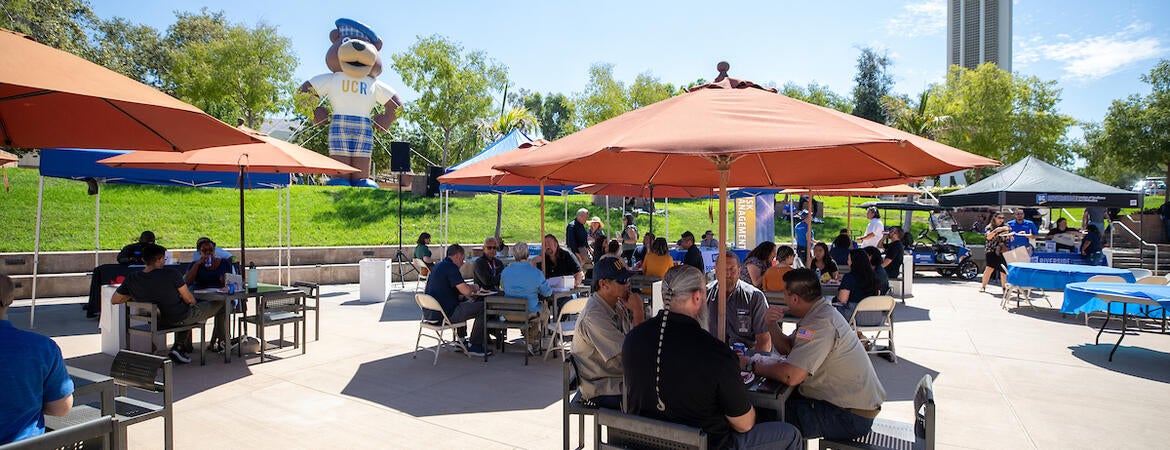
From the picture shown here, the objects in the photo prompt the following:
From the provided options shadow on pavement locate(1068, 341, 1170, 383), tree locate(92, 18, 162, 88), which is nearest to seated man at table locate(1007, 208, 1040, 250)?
shadow on pavement locate(1068, 341, 1170, 383)

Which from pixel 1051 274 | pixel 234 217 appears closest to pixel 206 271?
pixel 234 217

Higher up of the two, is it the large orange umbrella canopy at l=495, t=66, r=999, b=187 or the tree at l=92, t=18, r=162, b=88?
the tree at l=92, t=18, r=162, b=88

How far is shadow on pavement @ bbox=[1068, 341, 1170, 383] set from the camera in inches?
257

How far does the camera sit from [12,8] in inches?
741

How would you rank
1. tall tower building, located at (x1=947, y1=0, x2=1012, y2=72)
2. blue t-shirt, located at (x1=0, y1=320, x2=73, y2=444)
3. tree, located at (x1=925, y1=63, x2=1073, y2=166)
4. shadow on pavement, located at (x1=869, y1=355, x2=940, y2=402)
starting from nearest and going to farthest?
blue t-shirt, located at (x1=0, y1=320, x2=73, y2=444), shadow on pavement, located at (x1=869, y1=355, x2=940, y2=402), tree, located at (x1=925, y1=63, x2=1073, y2=166), tall tower building, located at (x1=947, y1=0, x2=1012, y2=72)

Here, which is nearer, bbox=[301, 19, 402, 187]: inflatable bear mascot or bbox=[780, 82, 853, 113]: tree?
bbox=[301, 19, 402, 187]: inflatable bear mascot

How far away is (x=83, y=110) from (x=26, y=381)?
2.44m

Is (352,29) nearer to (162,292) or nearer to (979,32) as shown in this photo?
(162,292)

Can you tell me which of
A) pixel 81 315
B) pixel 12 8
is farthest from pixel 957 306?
pixel 12 8

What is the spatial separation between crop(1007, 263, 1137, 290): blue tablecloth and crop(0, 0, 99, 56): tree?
25436 millimetres

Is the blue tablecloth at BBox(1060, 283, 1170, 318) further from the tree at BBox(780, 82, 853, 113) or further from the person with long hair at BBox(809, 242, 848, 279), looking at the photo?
the tree at BBox(780, 82, 853, 113)

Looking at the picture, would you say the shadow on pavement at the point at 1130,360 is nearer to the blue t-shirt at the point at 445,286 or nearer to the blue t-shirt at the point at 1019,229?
the blue t-shirt at the point at 1019,229

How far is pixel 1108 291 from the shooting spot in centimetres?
711

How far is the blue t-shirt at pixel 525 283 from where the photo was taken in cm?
680
